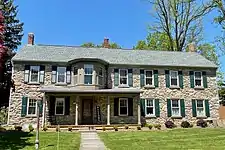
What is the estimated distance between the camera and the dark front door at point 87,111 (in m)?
22.2

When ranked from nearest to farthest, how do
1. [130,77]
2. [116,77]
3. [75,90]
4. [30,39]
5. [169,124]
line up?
[75,90]
[169,124]
[116,77]
[130,77]
[30,39]

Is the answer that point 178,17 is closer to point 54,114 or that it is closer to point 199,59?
point 199,59

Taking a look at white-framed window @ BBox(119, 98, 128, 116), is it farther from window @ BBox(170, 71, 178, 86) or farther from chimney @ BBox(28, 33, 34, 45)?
chimney @ BBox(28, 33, 34, 45)

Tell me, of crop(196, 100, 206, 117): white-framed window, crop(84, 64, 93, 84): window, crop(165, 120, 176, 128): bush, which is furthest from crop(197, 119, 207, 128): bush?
crop(84, 64, 93, 84): window

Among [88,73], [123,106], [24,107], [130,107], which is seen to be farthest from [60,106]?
[130,107]

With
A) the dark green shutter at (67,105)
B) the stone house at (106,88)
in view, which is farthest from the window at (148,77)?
the dark green shutter at (67,105)

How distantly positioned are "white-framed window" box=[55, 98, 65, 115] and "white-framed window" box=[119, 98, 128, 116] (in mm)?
4949

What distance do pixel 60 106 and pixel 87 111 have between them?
2383 millimetres

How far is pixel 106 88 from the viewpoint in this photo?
22.9 metres

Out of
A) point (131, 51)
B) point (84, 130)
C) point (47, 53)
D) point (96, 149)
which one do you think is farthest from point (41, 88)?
point (96, 149)

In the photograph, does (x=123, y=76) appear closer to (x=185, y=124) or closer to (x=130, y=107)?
(x=130, y=107)

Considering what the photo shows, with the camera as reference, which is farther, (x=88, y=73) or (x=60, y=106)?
(x=88, y=73)

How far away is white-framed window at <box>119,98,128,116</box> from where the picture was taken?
2239 cm

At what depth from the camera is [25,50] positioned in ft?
78.2
